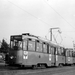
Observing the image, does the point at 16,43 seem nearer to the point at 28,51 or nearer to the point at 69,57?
the point at 28,51

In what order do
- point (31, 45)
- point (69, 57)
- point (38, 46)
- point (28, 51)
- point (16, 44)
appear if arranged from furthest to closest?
point (69, 57) → point (38, 46) → point (31, 45) → point (16, 44) → point (28, 51)

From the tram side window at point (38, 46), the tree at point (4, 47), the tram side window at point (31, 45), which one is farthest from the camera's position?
the tree at point (4, 47)

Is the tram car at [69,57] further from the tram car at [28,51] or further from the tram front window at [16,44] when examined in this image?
the tram front window at [16,44]

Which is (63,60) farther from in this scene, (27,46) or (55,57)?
(27,46)

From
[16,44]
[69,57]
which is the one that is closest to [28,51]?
[16,44]

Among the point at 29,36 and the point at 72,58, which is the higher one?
the point at 29,36

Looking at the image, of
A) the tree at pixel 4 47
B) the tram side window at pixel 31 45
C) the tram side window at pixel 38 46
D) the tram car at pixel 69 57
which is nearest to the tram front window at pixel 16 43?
the tram side window at pixel 31 45

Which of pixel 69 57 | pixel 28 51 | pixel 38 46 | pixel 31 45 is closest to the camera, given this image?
pixel 28 51

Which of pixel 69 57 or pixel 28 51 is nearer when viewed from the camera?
pixel 28 51

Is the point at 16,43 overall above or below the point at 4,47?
below

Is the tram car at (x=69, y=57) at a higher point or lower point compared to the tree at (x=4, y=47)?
lower

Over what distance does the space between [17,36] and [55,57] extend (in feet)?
22.8

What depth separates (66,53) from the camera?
25594 mm

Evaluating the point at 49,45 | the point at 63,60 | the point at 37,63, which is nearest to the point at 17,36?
the point at 37,63
